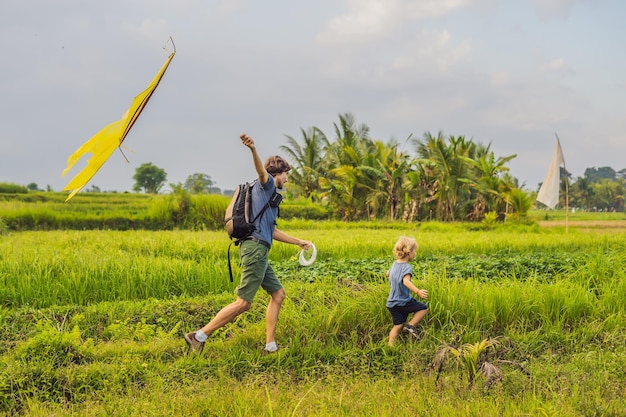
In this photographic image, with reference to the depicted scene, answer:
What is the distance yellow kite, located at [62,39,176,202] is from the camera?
7.28ft

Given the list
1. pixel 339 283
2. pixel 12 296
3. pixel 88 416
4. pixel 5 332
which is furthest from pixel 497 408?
pixel 12 296

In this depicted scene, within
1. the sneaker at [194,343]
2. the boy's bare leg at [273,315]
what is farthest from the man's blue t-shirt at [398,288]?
the sneaker at [194,343]

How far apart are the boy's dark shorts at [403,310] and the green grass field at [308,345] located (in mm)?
220

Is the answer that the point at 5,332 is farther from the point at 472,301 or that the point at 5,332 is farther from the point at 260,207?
the point at 472,301

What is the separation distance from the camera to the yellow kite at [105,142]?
222cm

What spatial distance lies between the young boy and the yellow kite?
3.06 m

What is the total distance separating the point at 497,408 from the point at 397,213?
2112 centimetres

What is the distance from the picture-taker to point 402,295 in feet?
16.7

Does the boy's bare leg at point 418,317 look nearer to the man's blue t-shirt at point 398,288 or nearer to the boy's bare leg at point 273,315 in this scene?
the man's blue t-shirt at point 398,288

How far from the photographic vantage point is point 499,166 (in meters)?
22.6

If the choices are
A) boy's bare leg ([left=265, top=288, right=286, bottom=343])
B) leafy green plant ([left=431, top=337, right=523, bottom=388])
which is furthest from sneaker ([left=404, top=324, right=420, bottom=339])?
boy's bare leg ([left=265, top=288, right=286, bottom=343])

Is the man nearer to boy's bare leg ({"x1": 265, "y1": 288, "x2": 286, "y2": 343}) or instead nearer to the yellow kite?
boy's bare leg ({"x1": 265, "y1": 288, "x2": 286, "y2": 343})

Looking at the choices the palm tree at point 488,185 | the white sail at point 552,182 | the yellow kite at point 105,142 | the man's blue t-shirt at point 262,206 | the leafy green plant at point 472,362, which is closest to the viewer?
the yellow kite at point 105,142

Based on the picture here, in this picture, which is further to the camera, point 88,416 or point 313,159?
point 313,159
